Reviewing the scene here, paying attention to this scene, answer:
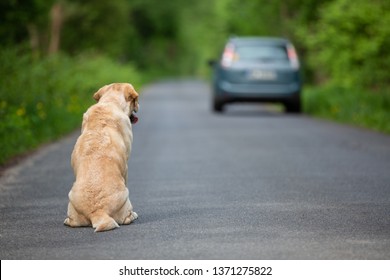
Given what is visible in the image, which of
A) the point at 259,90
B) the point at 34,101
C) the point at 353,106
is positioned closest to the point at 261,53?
the point at 259,90

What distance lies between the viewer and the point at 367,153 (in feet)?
47.6

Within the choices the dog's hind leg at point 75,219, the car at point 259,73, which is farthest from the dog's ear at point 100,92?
the car at point 259,73

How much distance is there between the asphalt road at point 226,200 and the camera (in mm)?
6914

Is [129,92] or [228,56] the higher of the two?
[129,92]

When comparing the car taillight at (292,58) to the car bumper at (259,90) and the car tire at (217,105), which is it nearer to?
the car bumper at (259,90)

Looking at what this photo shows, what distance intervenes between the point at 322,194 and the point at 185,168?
3.06 meters

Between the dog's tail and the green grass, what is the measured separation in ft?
39.1

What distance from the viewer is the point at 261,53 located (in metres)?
25.0

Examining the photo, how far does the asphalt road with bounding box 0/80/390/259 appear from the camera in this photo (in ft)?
22.7

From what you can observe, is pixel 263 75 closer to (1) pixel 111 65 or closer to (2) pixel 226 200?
(2) pixel 226 200

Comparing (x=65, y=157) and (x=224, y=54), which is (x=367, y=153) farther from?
(x=224, y=54)

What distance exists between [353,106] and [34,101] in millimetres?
7766

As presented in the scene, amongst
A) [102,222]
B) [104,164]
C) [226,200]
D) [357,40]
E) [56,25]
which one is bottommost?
[56,25]
